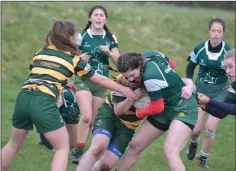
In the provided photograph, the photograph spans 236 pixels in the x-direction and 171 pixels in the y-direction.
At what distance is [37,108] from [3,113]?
19.0 feet

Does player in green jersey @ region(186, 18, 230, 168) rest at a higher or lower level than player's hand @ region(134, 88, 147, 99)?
lower

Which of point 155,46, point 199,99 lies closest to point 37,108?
point 199,99

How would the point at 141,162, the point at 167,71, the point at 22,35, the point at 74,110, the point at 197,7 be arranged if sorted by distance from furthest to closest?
1. the point at 197,7
2. the point at 22,35
3. the point at 141,162
4. the point at 74,110
5. the point at 167,71

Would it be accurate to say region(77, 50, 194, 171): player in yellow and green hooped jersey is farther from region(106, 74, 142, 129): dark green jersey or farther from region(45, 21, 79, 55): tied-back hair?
region(45, 21, 79, 55): tied-back hair

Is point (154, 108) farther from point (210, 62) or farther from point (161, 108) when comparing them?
point (210, 62)

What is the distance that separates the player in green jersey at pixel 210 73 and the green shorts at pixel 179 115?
211cm

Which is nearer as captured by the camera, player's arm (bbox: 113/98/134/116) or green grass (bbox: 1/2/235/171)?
player's arm (bbox: 113/98/134/116)

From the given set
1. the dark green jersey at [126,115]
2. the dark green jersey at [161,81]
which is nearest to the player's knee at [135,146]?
the dark green jersey at [126,115]

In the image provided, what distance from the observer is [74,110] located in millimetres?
7469

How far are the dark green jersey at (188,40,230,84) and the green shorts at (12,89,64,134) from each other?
3.46 meters

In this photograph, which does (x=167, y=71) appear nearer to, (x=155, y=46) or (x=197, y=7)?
(x=155, y=46)

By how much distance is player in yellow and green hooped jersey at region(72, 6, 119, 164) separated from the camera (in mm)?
7781

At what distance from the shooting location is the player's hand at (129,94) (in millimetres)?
6012

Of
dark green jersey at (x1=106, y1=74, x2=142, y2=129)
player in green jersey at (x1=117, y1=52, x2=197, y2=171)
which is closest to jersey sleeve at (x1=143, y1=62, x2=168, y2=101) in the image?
player in green jersey at (x1=117, y1=52, x2=197, y2=171)
